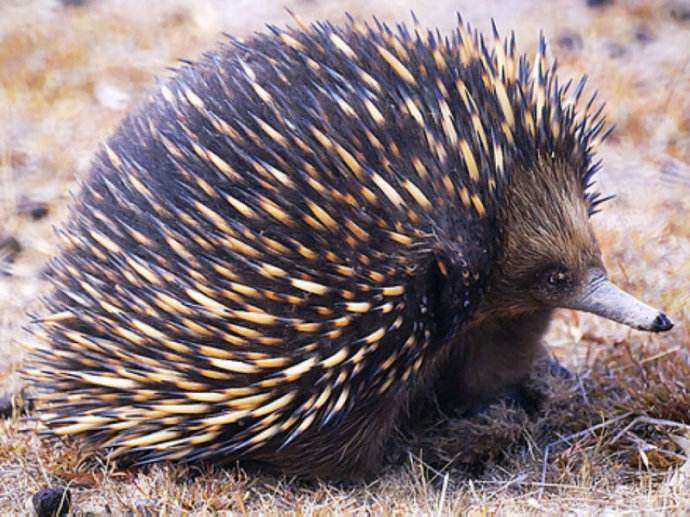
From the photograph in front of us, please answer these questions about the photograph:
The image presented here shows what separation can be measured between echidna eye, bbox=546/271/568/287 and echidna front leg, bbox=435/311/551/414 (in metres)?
0.39

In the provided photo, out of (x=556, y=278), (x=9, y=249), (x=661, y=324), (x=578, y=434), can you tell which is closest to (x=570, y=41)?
(x=9, y=249)

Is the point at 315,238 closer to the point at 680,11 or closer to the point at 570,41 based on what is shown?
the point at 570,41

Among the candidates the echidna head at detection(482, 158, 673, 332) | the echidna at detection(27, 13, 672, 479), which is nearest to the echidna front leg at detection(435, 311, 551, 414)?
the echidna at detection(27, 13, 672, 479)

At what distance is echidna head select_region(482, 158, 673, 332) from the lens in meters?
3.15

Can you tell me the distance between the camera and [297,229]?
307 cm

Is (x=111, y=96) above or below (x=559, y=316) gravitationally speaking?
above

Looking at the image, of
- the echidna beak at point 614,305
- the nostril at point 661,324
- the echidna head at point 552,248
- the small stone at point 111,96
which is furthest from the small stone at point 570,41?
the nostril at point 661,324

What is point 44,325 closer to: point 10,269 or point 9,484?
point 9,484

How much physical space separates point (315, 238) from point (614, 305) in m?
0.94

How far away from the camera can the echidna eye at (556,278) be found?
321 centimetres

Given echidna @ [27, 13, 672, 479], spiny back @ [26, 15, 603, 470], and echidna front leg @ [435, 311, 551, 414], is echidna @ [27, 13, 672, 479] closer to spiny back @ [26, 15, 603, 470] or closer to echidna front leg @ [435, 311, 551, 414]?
spiny back @ [26, 15, 603, 470]

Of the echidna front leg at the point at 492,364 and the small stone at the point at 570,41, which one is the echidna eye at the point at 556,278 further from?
the small stone at the point at 570,41

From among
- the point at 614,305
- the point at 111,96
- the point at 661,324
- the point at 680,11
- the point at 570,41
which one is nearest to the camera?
the point at 661,324

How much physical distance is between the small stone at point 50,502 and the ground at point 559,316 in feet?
0.40
